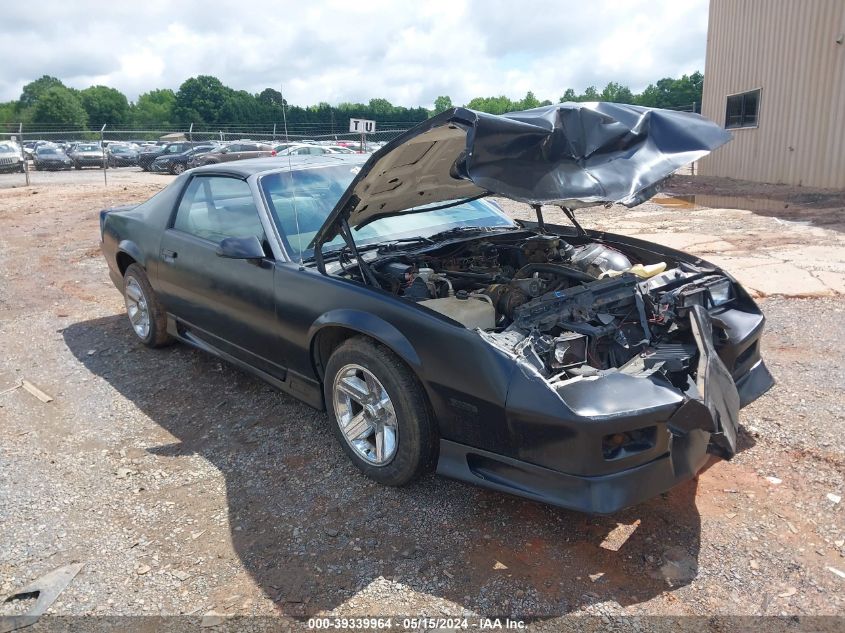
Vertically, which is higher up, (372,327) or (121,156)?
(121,156)

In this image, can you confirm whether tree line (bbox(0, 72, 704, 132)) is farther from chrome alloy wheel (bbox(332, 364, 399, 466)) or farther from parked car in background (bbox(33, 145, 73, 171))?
chrome alloy wheel (bbox(332, 364, 399, 466))

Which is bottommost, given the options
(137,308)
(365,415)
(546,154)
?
(365,415)

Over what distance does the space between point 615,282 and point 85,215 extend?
39.6ft

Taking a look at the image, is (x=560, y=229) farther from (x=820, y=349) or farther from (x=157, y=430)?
(x=157, y=430)

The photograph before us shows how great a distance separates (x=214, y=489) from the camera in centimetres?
330

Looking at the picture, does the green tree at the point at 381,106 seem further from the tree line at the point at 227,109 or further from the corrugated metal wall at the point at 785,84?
the corrugated metal wall at the point at 785,84

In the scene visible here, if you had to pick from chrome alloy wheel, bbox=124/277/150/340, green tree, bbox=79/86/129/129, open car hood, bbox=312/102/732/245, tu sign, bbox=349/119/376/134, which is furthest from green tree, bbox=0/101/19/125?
open car hood, bbox=312/102/732/245

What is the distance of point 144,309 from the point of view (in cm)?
516

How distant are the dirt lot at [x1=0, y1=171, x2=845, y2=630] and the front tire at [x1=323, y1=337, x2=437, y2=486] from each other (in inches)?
6.4

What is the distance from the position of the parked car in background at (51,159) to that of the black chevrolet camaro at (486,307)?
2882 centimetres

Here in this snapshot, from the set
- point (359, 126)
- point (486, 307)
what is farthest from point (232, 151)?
point (486, 307)

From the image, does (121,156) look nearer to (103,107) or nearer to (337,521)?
(337,521)

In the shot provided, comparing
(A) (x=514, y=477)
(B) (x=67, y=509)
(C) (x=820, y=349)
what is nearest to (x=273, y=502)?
(B) (x=67, y=509)

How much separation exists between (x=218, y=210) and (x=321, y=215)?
847 mm
